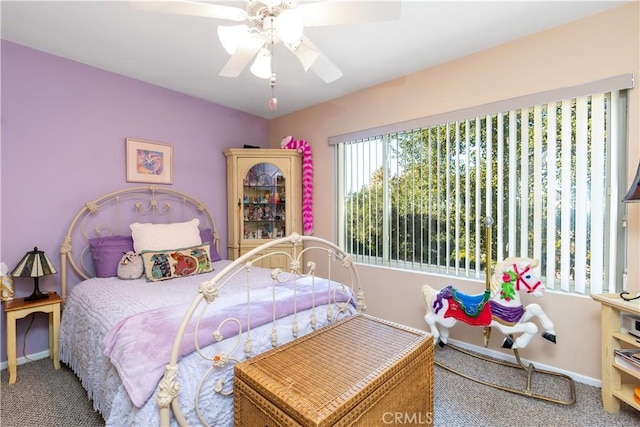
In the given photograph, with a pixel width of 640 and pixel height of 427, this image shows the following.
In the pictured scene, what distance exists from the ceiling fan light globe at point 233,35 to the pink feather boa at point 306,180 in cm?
210

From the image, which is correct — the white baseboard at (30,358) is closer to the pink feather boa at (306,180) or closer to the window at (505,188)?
the pink feather boa at (306,180)

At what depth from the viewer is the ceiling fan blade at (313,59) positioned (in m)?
1.60

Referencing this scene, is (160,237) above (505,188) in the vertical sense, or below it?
below

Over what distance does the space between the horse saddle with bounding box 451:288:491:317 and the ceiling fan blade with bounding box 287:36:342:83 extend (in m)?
1.76

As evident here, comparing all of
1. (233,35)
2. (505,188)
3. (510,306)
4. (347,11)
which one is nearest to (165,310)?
(233,35)

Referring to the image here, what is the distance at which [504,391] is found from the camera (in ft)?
6.57

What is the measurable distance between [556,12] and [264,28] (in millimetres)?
1939

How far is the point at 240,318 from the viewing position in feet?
4.99

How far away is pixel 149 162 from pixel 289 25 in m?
2.28

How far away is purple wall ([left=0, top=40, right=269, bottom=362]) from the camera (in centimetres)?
230

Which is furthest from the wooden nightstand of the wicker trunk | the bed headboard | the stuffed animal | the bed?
the wicker trunk

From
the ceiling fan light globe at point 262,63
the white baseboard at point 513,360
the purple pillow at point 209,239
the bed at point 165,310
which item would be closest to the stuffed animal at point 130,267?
the bed at point 165,310

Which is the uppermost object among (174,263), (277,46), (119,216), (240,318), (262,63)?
(277,46)

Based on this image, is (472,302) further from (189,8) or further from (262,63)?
(189,8)
